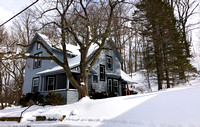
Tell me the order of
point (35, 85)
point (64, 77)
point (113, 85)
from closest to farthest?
point (64, 77), point (35, 85), point (113, 85)

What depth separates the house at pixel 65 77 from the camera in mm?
15498

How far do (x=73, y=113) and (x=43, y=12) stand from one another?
784 centimetres

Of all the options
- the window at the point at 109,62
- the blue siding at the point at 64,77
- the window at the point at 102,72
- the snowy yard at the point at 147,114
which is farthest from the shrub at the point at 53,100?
the window at the point at 109,62

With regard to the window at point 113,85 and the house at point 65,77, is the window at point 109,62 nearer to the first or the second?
the house at point 65,77

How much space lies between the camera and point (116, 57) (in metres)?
21.2

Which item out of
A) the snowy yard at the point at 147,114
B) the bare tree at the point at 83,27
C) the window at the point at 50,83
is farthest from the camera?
→ the window at the point at 50,83

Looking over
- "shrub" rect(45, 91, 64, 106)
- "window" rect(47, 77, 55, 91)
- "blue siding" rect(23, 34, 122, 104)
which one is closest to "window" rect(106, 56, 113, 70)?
"blue siding" rect(23, 34, 122, 104)

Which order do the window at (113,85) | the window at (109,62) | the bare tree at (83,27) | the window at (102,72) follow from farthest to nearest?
the window at (109,62)
the window at (113,85)
the window at (102,72)
the bare tree at (83,27)

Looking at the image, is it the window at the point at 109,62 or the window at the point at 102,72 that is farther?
the window at the point at 109,62

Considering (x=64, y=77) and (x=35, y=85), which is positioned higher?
(x=64, y=77)

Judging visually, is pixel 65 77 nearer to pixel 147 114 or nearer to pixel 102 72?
pixel 102 72

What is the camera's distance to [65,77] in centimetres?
1744

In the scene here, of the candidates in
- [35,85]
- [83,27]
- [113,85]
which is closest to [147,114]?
[83,27]

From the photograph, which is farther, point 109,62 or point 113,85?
point 109,62
